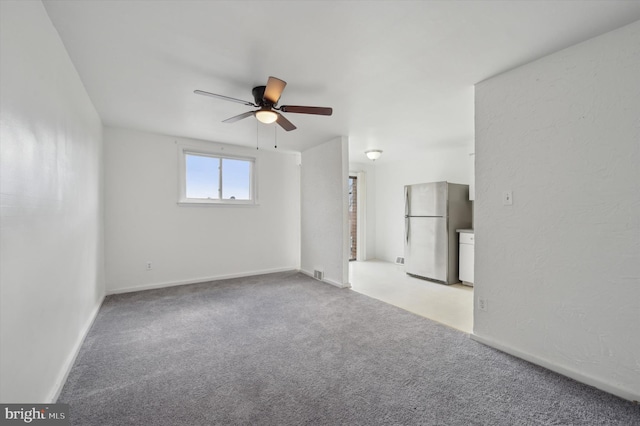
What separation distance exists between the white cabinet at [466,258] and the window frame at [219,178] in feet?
12.1

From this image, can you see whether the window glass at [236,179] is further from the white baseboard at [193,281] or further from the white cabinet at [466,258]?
the white cabinet at [466,258]

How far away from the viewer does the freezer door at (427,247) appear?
4.58 m

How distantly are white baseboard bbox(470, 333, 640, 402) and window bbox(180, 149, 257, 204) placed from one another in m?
4.12

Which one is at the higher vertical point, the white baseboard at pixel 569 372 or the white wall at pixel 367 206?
the white wall at pixel 367 206

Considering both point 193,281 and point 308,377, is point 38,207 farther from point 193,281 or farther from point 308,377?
point 193,281

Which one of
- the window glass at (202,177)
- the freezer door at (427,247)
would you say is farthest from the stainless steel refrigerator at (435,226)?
the window glass at (202,177)

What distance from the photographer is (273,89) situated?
7.27ft

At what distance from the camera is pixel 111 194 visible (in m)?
3.87

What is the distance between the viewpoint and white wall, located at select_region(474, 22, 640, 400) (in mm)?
1729

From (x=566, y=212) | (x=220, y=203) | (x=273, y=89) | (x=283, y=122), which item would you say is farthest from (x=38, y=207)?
(x=566, y=212)

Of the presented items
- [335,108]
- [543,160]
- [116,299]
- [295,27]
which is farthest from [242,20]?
[116,299]

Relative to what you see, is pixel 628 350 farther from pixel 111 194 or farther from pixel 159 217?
pixel 111 194

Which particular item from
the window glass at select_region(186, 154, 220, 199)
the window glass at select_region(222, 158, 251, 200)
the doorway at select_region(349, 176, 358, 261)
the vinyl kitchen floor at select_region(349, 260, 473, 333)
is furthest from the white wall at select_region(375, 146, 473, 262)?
the window glass at select_region(186, 154, 220, 199)

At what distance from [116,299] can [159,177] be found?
1824mm
